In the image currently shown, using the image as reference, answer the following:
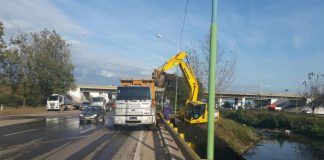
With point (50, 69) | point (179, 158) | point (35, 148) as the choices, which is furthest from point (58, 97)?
point (179, 158)

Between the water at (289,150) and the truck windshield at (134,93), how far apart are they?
8633 millimetres

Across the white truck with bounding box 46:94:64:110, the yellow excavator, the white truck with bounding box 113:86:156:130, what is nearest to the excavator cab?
the yellow excavator

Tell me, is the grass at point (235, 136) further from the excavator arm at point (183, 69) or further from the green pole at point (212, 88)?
the green pole at point (212, 88)

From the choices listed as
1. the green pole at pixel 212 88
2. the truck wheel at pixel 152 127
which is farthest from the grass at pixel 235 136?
the green pole at pixel 212 88

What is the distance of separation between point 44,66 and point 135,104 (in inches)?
1575

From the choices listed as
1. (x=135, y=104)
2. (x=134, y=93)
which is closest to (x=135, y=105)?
(x=135, y=104)

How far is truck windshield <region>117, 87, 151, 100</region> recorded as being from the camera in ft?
82.0

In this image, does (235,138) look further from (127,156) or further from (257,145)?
(127,156)

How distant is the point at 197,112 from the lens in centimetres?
3266

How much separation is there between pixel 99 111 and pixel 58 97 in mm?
26563

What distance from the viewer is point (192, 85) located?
34.2 metres

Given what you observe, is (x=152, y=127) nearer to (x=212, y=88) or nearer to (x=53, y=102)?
(x=212, y=88)

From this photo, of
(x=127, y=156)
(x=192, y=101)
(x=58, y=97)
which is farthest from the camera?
(x=58, y=97)

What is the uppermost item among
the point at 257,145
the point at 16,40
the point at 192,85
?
the point at 16,40
